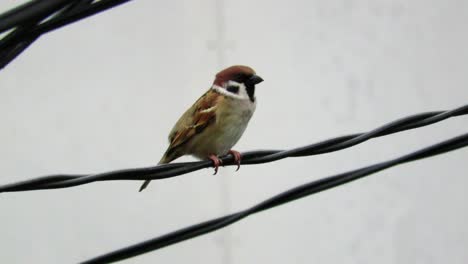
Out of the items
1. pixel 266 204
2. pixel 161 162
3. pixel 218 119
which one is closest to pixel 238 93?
pixel 218 119

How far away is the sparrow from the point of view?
10.3 feet

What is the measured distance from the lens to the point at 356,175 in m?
1.90

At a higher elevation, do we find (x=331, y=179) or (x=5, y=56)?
(x=5, y=56)

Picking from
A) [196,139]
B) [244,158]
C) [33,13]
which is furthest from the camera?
[196,139]

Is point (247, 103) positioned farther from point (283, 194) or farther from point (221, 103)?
point (283, 194)

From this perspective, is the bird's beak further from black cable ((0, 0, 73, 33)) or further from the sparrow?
black cable ((0, 0, 73, 33))

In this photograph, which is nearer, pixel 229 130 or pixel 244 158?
pixel 244 158

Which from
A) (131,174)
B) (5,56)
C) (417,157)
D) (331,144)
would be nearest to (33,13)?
(5,56)

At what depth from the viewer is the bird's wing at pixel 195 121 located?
10.3 feet

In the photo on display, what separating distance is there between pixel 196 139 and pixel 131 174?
4.64 feet

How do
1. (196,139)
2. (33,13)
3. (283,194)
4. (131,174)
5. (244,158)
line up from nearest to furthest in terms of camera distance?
(33,13)
(131,174)
(283,194)
(244,158)
(196,139)

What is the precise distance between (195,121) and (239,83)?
293mm

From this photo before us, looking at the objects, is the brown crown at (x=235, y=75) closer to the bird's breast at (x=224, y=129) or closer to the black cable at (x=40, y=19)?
the bird's breast at (x=224, y=129)

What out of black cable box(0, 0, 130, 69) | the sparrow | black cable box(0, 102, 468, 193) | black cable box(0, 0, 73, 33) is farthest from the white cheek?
black cable box(0, 0, 73, 33)
